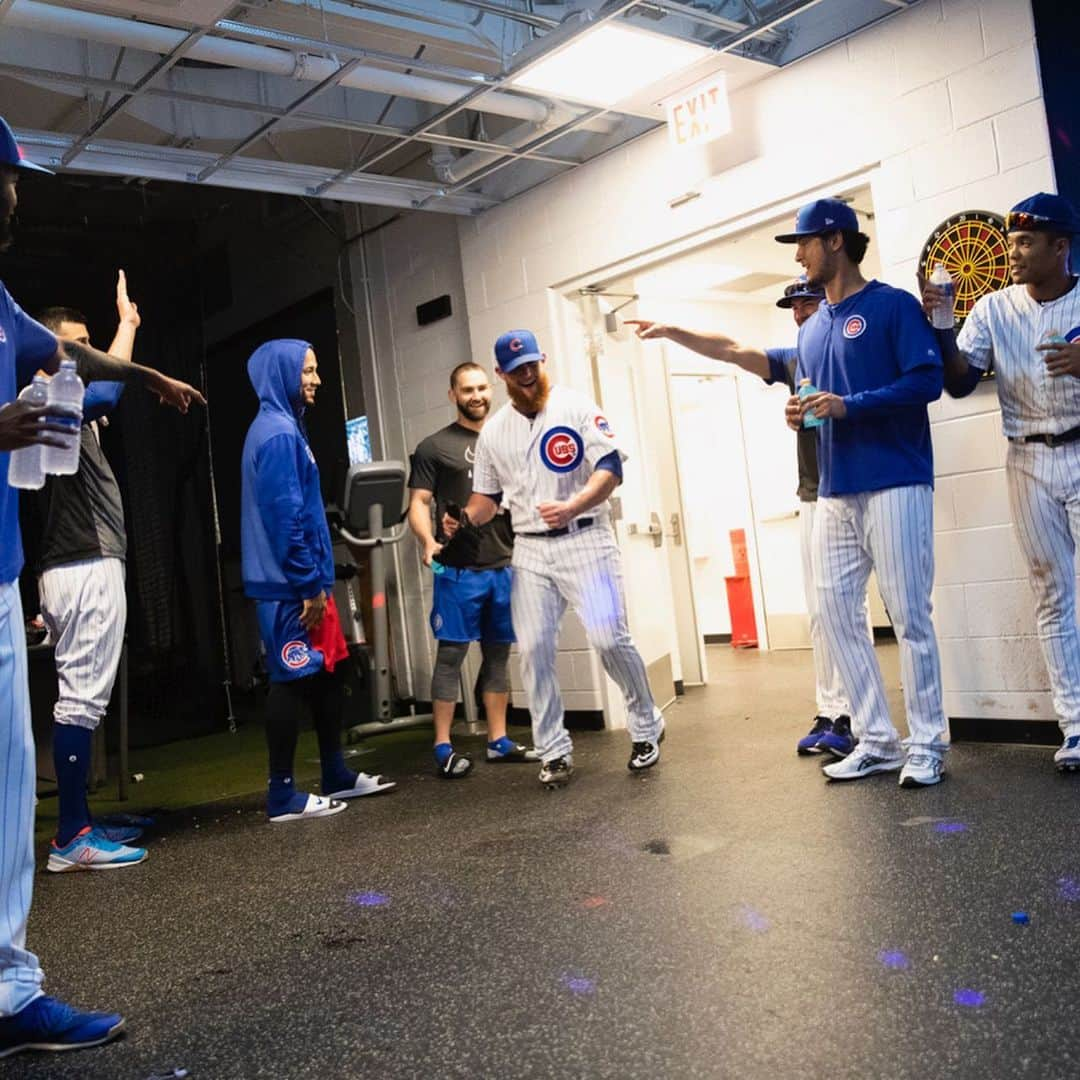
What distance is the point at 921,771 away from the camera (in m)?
3.39

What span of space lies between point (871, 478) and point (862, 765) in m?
0.94

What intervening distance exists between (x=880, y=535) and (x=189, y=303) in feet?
19.4

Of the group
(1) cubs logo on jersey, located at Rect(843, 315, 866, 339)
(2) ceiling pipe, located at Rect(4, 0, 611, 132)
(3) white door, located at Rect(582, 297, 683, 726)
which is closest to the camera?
(1) cubs logo on jersey, located at Rect(843, 315, 866, 339)

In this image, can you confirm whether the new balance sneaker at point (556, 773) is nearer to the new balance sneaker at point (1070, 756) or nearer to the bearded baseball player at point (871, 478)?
the bearded baseball player at point (871, 478)

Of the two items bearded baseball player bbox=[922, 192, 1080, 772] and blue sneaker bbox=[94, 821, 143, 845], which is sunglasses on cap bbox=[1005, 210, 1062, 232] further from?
blue sneaker bbox=[94, 821, 143, 845]

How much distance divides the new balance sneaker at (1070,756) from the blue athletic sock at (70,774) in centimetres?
308

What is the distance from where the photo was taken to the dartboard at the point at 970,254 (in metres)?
3.85

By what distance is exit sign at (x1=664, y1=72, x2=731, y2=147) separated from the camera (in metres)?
4.60

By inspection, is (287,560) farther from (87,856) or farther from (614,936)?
(614,936)

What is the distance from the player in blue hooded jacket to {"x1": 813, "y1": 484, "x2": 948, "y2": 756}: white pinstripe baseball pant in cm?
172

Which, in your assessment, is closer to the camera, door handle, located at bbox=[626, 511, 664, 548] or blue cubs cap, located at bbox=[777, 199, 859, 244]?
blue cubs cap, located at bbox=[777, 199, 859, 244]

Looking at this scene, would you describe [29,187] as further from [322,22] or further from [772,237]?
[772,237]

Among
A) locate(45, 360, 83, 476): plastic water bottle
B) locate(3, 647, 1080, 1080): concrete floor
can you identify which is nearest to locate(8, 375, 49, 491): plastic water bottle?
locate(45, 360, 83, 476): plastic water bottle

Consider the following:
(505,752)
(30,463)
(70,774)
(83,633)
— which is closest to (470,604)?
(505,752)
